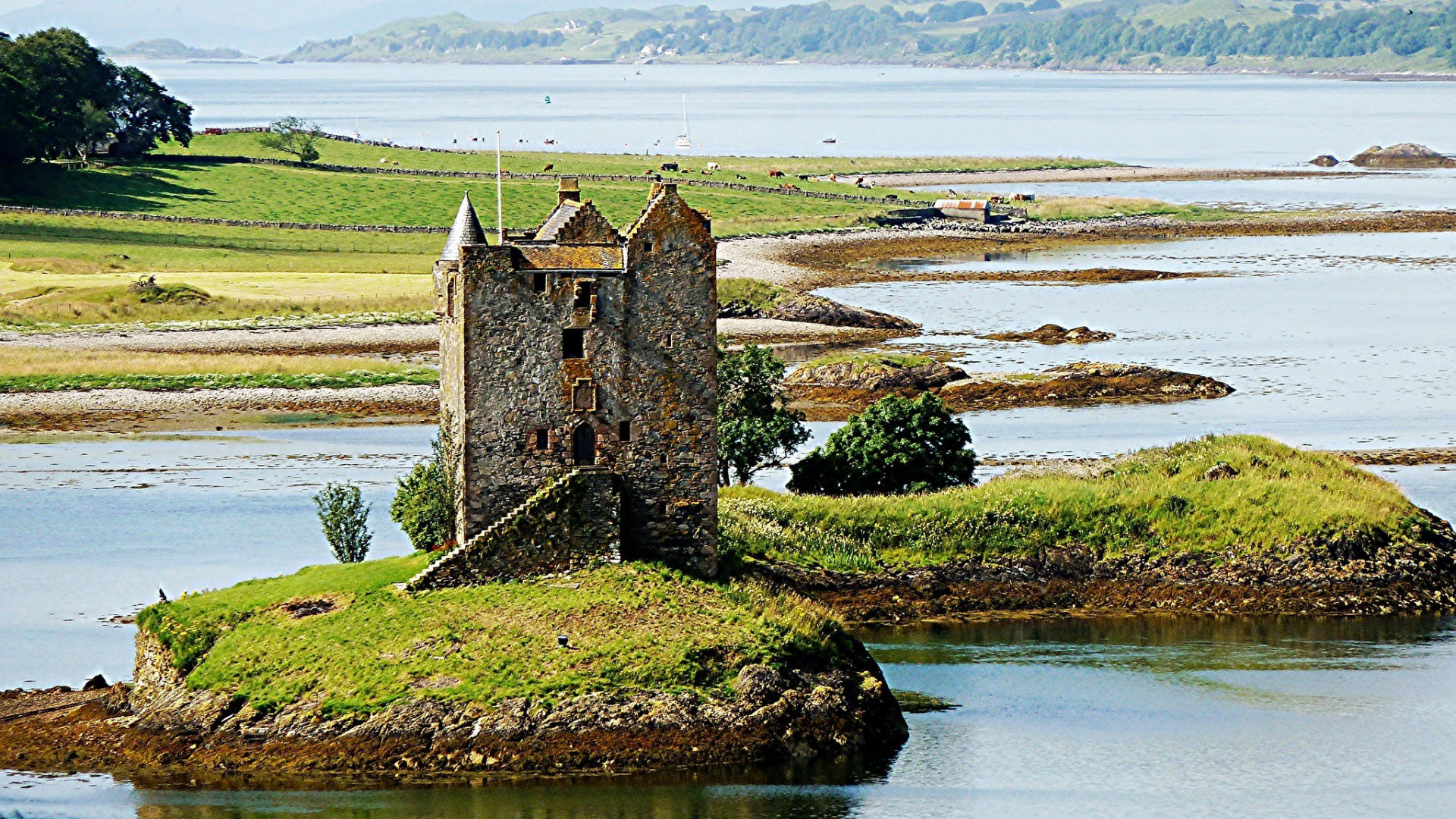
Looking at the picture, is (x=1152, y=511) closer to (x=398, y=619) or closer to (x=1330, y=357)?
(x=398, y=619)

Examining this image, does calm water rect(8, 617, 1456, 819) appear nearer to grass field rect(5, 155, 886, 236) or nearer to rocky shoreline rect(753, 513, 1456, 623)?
rocky shoreline rect(753, 513, 1456, 623)

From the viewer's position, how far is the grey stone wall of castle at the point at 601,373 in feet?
144

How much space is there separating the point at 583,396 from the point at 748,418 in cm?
1971

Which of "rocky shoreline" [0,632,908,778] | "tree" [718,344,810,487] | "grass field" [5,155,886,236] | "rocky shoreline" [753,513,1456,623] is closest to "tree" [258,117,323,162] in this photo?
"grass field" [5,155,886,236]

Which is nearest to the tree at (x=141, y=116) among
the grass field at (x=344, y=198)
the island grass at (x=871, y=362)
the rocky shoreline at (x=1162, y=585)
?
the grass field at (x=344, y=198)

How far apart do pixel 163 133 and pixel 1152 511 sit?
471 feet

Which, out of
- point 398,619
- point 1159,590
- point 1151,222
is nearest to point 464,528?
point 398,619

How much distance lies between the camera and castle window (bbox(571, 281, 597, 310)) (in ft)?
145

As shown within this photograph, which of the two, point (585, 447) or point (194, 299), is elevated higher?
Answer: point (585, 447)

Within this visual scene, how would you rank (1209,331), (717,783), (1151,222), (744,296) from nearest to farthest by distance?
(717,783)
(1209,331)
(744,296)
(1151,222)

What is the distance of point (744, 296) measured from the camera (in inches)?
4751

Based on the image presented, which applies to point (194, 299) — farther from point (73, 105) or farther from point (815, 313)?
point (73, 105)

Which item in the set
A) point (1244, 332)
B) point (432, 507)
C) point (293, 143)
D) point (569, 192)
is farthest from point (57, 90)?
point (432, 507)

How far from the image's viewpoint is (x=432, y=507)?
150 feet
